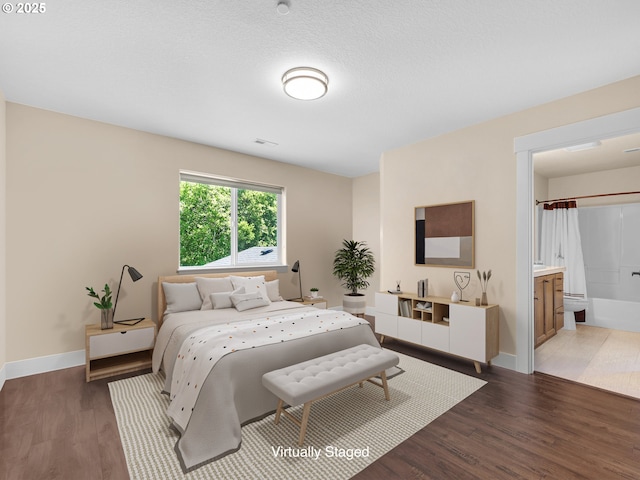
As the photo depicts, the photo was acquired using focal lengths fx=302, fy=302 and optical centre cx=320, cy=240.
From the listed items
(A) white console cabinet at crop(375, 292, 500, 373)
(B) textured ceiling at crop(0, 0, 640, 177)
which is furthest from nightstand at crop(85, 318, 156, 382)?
(A) white console cabinet at crop(375, 292, 500, 373)

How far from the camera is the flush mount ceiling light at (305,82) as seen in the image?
8.07 feet

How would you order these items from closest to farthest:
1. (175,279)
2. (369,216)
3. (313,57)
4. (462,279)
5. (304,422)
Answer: (304,422), (313,57), (462,279), (175,279), (369,216)

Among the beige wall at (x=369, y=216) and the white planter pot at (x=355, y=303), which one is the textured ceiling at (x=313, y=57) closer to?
the beige wall at (x=369, y=216)

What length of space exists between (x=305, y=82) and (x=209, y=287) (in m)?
2.62

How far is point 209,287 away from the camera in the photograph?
3.79 meters

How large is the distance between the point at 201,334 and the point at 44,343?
6.32 ft

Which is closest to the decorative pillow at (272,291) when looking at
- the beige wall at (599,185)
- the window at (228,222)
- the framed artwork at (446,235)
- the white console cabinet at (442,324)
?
the window at (228,222)

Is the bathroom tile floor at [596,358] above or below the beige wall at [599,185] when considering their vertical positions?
below

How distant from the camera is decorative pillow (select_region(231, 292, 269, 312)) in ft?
11.7

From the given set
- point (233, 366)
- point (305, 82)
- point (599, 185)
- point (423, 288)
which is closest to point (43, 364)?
point (233, 366)

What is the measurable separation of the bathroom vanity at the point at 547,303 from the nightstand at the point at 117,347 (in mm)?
4598

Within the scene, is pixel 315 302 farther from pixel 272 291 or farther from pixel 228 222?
pixel 228 222

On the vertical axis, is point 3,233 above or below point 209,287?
above

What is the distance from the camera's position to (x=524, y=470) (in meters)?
1.78
